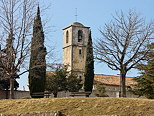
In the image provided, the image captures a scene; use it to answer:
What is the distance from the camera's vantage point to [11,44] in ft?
98.5

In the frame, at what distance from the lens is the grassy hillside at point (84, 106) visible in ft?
73.1

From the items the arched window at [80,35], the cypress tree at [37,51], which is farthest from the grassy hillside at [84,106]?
the arched window at [80,35]

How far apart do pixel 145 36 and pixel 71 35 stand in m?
35.5

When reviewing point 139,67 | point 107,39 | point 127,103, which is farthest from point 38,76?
point 127,103

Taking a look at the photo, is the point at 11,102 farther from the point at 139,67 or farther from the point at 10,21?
the point at 139,67

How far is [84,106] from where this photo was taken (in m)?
23.4

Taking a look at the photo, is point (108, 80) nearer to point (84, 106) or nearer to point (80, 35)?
point (80, 35)

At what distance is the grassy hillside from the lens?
22.3m

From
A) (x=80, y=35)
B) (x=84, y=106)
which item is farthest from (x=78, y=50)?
(x=84, y=106)

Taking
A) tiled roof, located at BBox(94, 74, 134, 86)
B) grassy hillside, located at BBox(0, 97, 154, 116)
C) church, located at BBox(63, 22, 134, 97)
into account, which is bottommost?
grassy hillside, located at BBox(0, 97, 154, 116)

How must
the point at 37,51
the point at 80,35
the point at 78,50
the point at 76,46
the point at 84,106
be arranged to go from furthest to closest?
1. the point at 80,35
2. the point at 78,50
3. the point at 76,46
4. the point at 37,51
5. the point at 84,106

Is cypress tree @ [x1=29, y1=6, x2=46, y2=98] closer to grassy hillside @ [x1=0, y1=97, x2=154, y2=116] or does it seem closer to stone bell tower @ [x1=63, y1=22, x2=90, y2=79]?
grassy hillside @ [x1=0, y1=97, x2=154, y2=116]

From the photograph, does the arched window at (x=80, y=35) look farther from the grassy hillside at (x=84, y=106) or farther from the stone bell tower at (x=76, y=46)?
the grassy hillside at (x=84, y=106)

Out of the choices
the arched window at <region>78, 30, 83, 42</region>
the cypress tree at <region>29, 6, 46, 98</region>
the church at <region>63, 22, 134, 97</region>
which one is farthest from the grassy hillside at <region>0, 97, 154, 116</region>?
the arched window at <region>78, 30, 83, 42</region>
